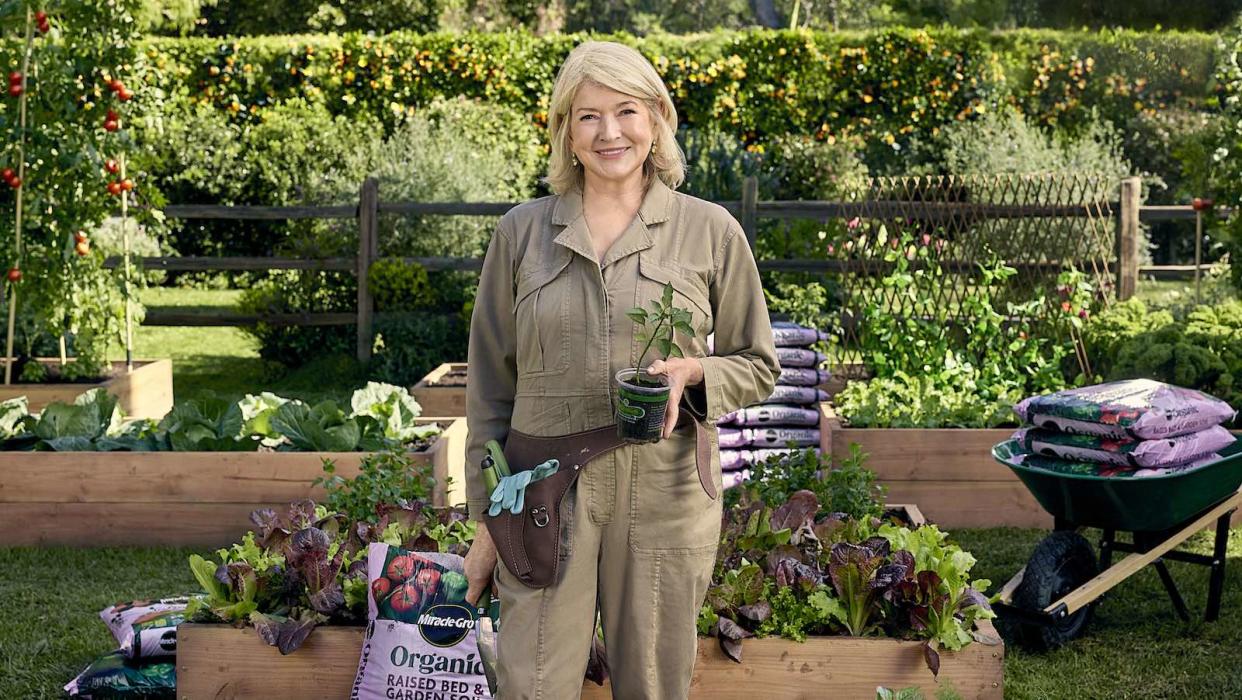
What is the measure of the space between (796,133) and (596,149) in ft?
37.3

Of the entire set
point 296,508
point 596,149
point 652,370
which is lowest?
point 296,508

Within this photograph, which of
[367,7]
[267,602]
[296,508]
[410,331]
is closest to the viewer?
[267,602]

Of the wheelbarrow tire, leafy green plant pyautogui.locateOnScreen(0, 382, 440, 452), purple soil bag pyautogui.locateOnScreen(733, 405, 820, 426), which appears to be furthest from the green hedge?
the wheelbarrow tire

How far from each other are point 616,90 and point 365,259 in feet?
23.5

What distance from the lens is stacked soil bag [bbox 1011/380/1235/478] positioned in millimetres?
4262

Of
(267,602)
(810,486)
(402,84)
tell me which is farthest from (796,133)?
(267,602)

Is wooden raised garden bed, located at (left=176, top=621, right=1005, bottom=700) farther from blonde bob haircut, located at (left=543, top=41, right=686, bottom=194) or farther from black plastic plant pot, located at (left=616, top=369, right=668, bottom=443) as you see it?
blonde bob haircut, located at (left=543, top=41, right=686, bottom=194)

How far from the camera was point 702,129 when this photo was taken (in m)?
13.5

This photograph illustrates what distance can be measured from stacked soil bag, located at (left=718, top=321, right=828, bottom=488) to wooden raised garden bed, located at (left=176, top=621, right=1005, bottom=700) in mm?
2590

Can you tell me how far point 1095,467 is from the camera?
14.3ft

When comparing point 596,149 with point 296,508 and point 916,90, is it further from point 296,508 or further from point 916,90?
point 916,90

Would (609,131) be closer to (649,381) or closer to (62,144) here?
(649,381)

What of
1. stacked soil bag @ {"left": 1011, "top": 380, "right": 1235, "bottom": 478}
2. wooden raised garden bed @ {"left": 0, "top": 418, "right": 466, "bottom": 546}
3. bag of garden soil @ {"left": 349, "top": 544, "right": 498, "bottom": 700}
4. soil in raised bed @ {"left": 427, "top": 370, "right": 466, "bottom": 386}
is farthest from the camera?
soil in raised bed @ {"left": 427, "top": 370, "right": 466, "bottom": 386}

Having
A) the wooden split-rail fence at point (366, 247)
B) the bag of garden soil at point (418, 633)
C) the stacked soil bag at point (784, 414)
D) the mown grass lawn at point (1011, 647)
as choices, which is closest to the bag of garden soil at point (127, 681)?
the mown grass lawn at point (1011, 647)
